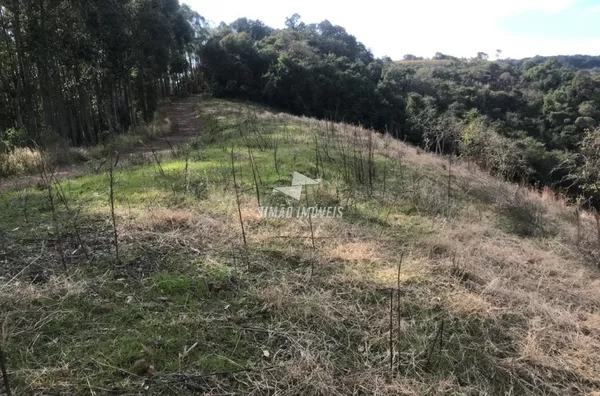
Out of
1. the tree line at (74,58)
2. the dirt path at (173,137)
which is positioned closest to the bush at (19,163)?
the dirt path at (173,137)

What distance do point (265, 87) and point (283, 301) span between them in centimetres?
2518

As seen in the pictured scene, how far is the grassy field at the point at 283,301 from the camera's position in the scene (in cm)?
186

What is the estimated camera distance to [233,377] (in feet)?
6.00

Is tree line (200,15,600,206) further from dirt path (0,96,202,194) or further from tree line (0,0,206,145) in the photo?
tree line (0,0,206,145)

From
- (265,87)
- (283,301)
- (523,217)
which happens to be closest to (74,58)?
(265,87)

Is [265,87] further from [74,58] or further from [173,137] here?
[74,58]

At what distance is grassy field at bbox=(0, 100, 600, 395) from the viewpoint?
186 cm

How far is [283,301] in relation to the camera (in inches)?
92.6

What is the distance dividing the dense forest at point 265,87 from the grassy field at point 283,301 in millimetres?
6174

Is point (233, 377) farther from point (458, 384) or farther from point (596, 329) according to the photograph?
point (596, 329)

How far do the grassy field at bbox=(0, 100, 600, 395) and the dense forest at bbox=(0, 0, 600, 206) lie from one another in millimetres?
6174

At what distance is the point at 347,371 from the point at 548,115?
27.4 meters

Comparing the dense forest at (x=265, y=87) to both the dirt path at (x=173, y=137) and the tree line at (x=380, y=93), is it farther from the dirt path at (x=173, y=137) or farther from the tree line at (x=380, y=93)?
the dirt path at (x=173, y=137)

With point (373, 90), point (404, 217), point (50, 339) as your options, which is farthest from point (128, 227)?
point (373, 90)
